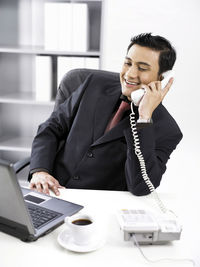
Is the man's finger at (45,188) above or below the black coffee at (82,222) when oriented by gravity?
below

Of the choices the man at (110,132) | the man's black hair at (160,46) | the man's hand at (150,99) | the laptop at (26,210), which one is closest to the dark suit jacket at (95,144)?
the man at (110,132)

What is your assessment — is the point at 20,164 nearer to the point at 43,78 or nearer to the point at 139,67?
the point at 139,67

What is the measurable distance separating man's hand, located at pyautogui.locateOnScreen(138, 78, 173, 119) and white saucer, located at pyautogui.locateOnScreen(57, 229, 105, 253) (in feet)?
2.19

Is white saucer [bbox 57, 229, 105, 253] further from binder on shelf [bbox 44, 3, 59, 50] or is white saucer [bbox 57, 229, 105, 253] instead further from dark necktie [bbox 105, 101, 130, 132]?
binder on shelf [bbox 44, 3, 59, 50]

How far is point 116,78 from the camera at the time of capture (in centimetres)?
195

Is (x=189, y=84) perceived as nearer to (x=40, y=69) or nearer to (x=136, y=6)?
(x=136, y=6)

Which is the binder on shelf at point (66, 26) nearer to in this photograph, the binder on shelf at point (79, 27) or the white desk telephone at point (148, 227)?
the binder on shelf at point (79, 27)

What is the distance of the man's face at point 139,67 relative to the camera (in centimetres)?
168

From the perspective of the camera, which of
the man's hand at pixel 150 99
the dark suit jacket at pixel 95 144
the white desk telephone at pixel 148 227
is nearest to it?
the white desk telephone at pixel 148 227

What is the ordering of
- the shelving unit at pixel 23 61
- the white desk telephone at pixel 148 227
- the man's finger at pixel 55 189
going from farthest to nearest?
the shelving unit at pixel 23 61, the man's finger at pixel 55 189, the white desk telephone at pixel 148 227

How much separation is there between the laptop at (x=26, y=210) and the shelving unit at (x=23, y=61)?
5.56 feet

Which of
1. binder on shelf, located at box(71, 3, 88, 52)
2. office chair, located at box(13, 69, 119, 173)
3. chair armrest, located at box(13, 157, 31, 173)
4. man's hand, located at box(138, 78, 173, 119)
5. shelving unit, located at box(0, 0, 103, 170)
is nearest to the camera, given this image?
man's hand, located at box(138, 78, 173, 119)

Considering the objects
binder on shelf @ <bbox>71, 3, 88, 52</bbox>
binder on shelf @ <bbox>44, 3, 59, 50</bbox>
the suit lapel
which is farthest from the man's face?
binder on shelf @ <bbox>44, 3, 59, 50</bbox>

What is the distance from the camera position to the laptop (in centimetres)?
92
